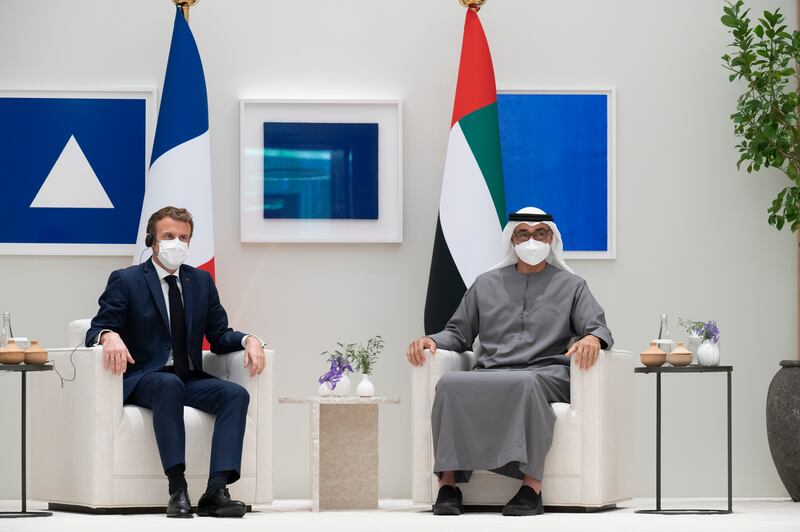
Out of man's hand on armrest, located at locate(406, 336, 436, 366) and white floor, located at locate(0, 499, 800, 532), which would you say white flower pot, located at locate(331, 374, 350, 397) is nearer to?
man's hand on armrest, located at locate(406, 336, 436, 366)

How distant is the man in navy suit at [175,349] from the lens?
4828 millimetres

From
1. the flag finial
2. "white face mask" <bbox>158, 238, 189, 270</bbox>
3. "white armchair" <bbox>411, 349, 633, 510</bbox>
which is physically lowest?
"white armchair" <bbox>411, 349, 633, 510</bbox>

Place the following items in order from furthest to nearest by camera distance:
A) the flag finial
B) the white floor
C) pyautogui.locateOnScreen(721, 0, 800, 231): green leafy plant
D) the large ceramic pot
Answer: the flag finial < pyautogui.locateOnScreen(721, 0, 800, 231): green leafy plant < the large ceramic pot < the white floor

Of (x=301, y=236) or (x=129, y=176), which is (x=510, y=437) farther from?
(x=129, y=176)

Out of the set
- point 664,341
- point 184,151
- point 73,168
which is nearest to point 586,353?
point 664,341

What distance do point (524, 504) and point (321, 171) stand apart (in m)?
2.16

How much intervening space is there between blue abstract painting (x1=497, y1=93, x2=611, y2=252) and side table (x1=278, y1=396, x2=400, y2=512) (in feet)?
4.93

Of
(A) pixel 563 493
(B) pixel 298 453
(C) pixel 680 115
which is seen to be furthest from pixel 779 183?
(B) pixel 298 453

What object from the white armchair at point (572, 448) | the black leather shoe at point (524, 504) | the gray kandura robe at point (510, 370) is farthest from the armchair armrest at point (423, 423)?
the black leather shoe at point (524, 504)

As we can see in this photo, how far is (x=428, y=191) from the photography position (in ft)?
20.9

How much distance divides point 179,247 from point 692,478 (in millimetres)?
2864

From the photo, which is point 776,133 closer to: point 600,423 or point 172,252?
point 600,423

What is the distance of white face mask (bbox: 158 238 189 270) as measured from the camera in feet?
17.3

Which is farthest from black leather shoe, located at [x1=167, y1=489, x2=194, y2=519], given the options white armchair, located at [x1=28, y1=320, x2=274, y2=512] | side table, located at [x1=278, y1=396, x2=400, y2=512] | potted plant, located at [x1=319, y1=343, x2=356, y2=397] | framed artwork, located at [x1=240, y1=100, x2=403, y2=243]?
framed artwork, located at [x1=240, y1=100, x2=403, y2=243]
